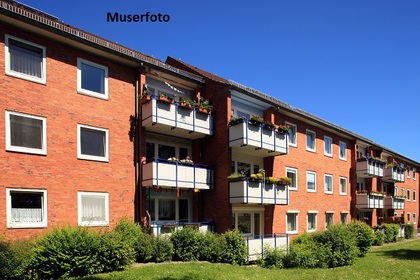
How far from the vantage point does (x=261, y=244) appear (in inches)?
747

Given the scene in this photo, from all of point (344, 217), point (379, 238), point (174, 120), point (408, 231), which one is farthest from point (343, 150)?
point (174, 120)

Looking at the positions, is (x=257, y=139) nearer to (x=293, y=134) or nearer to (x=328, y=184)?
(x=293, y=134)

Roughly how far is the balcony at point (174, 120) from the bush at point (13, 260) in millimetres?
7434

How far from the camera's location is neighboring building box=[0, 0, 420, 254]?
45.0ft

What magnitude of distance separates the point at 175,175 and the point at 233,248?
13.8 ft

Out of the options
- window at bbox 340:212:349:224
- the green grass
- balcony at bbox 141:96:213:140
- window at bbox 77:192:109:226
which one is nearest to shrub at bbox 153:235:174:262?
the green grass

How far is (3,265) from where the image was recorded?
36.0ft

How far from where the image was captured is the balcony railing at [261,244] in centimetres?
1835

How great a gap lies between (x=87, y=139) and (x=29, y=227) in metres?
4.09

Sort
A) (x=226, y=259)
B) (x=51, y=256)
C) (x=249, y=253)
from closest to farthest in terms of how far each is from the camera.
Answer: (x=51, y=256)
(x=226, y=259)
(x=249, y=253)

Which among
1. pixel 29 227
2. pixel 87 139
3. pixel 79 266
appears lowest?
pixel 79 266

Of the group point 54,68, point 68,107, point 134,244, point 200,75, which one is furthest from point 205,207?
point 54,68

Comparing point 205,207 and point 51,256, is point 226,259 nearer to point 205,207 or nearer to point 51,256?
point 205,207

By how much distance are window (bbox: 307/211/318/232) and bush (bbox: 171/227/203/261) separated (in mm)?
12635
